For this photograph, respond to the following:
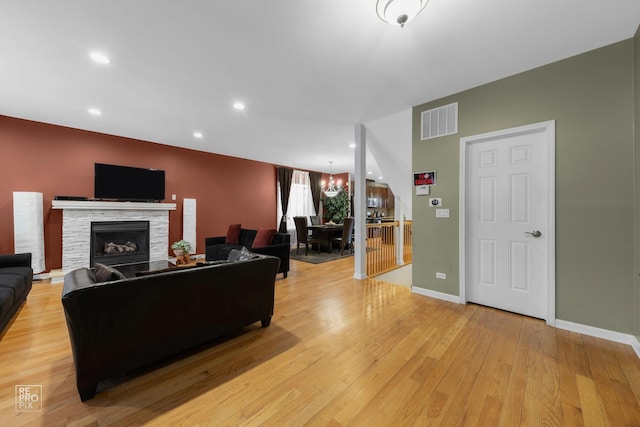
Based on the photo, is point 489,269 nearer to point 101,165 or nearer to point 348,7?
point 348,7

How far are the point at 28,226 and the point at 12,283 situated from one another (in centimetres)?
204

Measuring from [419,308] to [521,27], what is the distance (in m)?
2.90

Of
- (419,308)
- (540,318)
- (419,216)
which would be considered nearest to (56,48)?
(419,216)

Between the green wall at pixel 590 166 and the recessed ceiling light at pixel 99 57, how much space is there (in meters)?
4.16

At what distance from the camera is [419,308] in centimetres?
302

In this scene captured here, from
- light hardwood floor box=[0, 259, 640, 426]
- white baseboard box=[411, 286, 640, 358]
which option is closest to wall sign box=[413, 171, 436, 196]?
light hardwood floor box=[0, 259, 640, 426]

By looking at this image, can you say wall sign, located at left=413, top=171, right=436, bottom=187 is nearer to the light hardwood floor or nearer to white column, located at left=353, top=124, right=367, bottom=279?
white column, located at left=353, top=124, right=367, bottom=279

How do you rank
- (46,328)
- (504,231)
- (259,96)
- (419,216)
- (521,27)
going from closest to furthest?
(521,27)
(46,328)
(504,231)
(259,96)
(419,216)

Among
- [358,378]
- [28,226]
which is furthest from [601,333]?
[28,226]

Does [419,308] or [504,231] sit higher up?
[504,231]

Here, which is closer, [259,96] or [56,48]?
[56,48]

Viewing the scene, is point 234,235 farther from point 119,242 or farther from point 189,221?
point 119,242

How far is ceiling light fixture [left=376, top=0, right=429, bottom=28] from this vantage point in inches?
64.0

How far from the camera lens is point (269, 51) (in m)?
2.38
